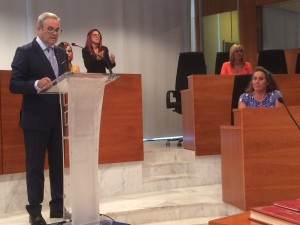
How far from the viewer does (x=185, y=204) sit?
3.17m

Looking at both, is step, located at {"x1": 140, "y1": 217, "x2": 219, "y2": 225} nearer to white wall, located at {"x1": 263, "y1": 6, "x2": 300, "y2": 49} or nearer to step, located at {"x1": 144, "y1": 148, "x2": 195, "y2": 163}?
step, located at {"x1": 144, "y1": 148, "x2": 195, "y2": 163}

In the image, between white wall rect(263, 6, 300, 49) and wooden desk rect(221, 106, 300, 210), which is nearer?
wooden desk rect(221, 106, 300, 210)

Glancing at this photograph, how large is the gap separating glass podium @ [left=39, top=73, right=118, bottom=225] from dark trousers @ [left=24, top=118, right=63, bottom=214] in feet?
1.77

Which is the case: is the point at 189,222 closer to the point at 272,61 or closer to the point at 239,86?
the point at 239,86

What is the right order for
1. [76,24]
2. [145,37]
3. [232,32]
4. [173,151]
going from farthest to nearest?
[232,32] → [145,37] → [76,24] → [173,151]

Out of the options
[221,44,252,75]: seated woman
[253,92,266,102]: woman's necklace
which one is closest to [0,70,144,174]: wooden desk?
[253,92,266,102]: woman's necklace

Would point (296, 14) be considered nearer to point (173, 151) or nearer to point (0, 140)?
point (173, 151)

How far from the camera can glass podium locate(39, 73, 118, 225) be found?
1961mm

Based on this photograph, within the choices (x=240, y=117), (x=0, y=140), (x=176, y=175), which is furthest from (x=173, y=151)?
(x=0, y=140)

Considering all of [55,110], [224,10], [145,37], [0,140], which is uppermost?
[224,10]

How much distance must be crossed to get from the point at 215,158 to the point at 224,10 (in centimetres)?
299

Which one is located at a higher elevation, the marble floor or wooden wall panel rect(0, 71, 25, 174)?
wooden wall panel rect(0, 71, 25, 174)

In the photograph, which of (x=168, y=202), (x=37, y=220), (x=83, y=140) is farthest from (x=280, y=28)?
(x=83, y=140)

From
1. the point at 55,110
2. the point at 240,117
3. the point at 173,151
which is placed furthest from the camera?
the point at 173,151
